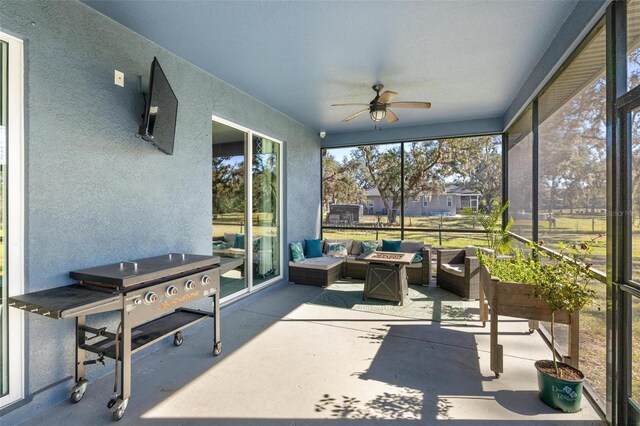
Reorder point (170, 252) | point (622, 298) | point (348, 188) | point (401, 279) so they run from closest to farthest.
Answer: point (622, 298), point (170, 252), point (401, 279), point (348, 188)

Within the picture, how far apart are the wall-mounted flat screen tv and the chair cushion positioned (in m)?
3.51

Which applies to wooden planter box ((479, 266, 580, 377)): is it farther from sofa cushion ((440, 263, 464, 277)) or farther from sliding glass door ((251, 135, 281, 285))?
sliding glass door ((251, 135, 281, 285))

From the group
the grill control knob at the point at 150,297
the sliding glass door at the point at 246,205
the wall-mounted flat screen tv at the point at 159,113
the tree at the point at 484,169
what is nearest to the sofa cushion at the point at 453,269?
the tree at the point at 484,169

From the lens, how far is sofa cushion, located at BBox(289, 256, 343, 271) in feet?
17.6

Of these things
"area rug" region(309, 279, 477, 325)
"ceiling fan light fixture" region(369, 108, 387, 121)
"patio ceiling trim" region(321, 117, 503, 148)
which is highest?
"patio ceiling trim" region(321, 117, 503, 148)

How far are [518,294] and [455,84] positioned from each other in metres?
2.88

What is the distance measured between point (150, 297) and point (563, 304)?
2.97m

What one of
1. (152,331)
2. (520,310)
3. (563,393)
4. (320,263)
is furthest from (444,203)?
(152,331)

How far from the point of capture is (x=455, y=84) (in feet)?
13.2

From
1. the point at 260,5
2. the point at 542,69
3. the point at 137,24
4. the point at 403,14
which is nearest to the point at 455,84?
the point at 542,69

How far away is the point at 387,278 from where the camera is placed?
448 cm

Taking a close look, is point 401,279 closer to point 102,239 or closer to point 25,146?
point 102,239

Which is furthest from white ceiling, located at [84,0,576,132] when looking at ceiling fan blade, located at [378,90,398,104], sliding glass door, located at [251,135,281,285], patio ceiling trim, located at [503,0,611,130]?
sliding glass door, located at [251,135,281,285]

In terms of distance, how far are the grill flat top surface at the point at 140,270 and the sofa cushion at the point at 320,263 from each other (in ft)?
9.08
